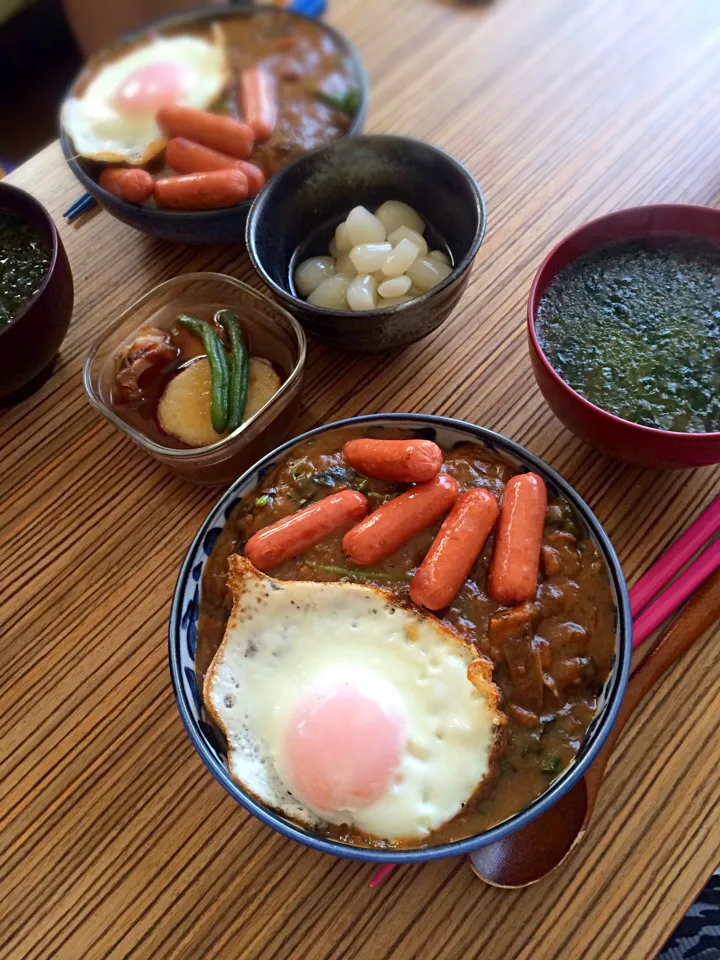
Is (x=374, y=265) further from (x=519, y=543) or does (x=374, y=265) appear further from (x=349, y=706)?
(x=349, y=706)

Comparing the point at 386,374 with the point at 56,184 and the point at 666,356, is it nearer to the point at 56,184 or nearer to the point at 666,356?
the point at 666,356

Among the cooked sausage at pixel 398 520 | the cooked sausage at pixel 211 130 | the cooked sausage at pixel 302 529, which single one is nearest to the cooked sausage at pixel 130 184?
the cooked sausage at pixel 211 130

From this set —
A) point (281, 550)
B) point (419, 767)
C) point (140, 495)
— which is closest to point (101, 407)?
point (140, 495)

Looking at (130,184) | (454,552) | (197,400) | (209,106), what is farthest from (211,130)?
(454,552)

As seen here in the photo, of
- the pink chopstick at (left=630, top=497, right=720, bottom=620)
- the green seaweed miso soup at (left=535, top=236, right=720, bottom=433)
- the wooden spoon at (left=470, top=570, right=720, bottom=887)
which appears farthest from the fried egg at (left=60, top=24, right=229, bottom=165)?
the wooden spoon at (left=470, top=570, right=720, bottom=887)

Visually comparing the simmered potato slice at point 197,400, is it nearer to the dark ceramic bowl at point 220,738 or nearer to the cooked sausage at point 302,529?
the dark ceramic bowl at point 220,738

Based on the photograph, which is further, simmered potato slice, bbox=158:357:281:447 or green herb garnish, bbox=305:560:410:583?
simmered potato slice, bbox=158:357:281:447

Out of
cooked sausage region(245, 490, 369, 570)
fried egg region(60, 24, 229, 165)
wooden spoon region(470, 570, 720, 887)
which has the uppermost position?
fried egg region(60, 24, 229, 165)

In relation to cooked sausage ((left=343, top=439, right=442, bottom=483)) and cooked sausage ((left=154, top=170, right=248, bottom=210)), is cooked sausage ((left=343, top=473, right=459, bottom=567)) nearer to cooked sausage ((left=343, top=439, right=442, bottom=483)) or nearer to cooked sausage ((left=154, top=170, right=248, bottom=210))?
cooked sausage ((left=343, top=439, right=442, bottom=483))
